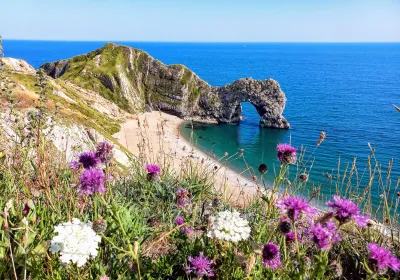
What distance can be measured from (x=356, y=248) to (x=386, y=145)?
2126 inches

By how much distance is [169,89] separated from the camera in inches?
2623

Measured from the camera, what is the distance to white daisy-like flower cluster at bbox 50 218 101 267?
2262mm

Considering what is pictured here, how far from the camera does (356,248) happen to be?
466cm

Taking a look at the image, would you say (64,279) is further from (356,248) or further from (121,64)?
(121,64)

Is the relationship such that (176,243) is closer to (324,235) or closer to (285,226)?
(285,226)

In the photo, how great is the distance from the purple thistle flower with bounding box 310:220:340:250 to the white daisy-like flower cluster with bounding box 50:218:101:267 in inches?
61.3

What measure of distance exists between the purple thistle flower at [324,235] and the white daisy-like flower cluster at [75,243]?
5.11 feet

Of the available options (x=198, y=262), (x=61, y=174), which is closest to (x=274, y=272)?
(x=198, y=262)

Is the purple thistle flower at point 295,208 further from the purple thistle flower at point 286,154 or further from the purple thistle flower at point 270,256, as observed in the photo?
the purple thistle flower at point 286,154

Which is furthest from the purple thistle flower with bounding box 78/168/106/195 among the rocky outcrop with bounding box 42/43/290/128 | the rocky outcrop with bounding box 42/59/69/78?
the rocky outcrop with bounding box 42/59/69/78

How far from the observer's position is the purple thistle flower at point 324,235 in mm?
2289

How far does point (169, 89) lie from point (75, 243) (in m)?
65.4

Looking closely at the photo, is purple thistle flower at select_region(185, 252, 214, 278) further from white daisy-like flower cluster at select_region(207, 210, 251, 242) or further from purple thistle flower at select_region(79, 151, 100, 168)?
purple thistle flower at select_region(79, 151, 100, 168)

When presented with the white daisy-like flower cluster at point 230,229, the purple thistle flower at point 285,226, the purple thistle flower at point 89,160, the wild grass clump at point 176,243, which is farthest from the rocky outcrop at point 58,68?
the purple thistle flower at point 285,226
